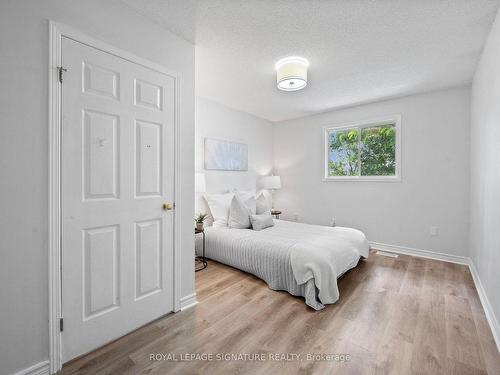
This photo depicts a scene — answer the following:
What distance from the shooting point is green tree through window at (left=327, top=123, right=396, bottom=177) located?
3831 millimetres

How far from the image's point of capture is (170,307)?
6.57ft

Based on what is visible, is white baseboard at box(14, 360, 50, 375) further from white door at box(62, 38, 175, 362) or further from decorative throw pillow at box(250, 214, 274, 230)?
decorative throw pillow at box(250, 214, 274, 230)

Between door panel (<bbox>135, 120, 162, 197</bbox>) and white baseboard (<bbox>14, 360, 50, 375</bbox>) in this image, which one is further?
door panel (<bbox>135, 120, 162, 197</bbox>)

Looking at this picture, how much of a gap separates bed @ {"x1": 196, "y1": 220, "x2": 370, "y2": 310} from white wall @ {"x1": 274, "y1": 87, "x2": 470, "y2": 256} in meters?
0.99

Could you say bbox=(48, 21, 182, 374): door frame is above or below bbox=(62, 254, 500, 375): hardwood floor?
above

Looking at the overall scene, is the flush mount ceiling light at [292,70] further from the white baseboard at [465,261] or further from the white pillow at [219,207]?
the white baseboard at [465,261]

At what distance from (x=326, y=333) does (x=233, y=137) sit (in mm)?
3348

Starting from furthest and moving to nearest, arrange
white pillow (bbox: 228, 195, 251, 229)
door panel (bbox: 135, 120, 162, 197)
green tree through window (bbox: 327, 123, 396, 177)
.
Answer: green tree through window (bbox: 327, 123, 396, 177) < white pillow (bbox: 228, 195, 251, 229) < door panel (bbox: 135, 120, 162, 197)

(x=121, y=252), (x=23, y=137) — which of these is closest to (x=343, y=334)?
(x=121, y=252)

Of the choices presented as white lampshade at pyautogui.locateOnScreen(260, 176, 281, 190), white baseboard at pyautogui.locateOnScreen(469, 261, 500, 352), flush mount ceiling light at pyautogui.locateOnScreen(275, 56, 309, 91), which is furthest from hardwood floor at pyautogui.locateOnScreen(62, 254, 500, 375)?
white lampshade at pyautogui.locateOnScreen(260, 176, 281, 190)

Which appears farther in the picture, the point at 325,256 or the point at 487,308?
the point at 325,256

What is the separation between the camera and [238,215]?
3.38 m

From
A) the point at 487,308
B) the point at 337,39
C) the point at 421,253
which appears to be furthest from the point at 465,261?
the point at 337,39

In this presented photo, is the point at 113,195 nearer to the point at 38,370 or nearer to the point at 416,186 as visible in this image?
the point at 38,370
